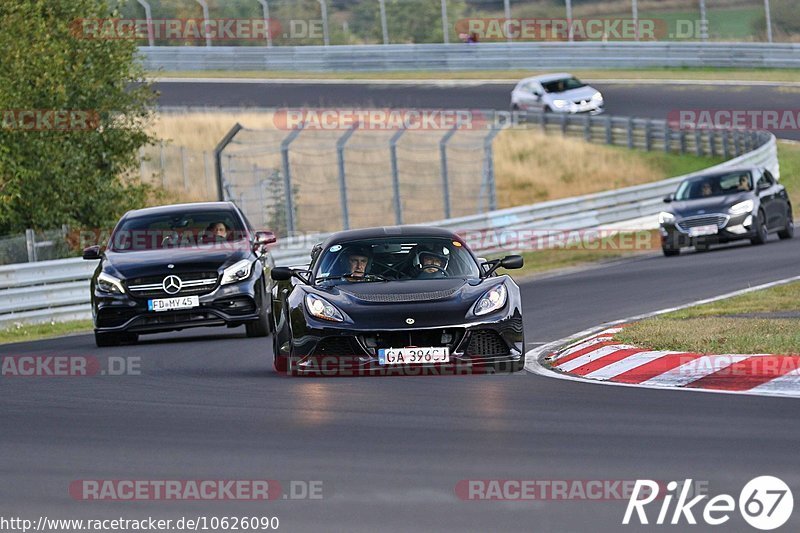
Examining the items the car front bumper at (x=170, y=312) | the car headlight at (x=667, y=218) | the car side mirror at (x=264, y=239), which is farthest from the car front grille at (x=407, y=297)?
the car headlight at (x=667, y=218)

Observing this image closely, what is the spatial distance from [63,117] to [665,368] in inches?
655

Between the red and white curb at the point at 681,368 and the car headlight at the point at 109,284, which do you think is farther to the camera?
the car headlight at the point at 109,284

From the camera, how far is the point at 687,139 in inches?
1673

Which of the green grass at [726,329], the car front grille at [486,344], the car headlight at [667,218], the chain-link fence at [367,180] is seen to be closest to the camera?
the car front grille at [486,344]

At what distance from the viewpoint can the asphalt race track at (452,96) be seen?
157 feet

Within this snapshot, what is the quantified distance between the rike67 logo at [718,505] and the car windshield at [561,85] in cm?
4139

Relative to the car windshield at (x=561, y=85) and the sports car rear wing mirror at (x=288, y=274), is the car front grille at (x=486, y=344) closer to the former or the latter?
the sports car rear wing mirror at (x=288, y=274)

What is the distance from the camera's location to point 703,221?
84.7ft

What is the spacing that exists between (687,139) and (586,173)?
2859 mm

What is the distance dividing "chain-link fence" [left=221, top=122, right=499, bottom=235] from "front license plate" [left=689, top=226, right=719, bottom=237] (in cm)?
→ 579

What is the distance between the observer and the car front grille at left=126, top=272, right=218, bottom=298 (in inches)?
637

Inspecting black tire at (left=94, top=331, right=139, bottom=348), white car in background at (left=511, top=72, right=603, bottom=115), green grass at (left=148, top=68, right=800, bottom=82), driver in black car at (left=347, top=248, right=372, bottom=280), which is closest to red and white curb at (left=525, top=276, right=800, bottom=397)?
driver in black car at (left=347, top=248, right=372, bottom=280)

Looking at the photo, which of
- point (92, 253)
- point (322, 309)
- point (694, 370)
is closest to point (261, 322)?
point (92, 253)

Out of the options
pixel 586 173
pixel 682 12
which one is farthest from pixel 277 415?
pixel 682 12
